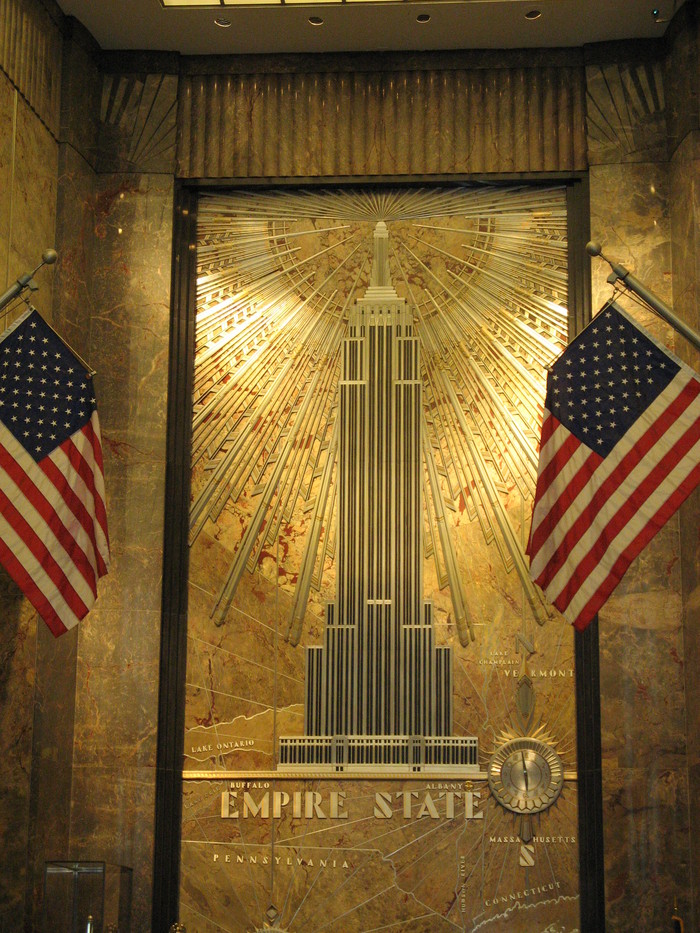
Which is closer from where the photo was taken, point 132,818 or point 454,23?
point 132,818

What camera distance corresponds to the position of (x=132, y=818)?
740 cm

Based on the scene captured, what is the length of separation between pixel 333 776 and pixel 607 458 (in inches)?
107

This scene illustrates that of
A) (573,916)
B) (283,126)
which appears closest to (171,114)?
(283,126)

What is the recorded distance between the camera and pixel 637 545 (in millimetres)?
6031

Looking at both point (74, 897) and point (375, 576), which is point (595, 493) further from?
point (74, 897)

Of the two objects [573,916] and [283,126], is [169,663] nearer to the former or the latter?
[573,916]

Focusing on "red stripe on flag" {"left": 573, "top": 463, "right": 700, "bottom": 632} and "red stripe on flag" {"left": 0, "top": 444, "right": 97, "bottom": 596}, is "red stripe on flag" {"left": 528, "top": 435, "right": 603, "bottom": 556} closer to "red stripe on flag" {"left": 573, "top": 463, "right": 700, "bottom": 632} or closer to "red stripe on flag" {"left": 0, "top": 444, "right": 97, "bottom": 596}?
"red stripe on flag" {"left": 573, "top": 463, "right": 700, "bottom": 632}

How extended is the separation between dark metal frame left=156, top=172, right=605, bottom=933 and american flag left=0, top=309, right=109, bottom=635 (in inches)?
49.1

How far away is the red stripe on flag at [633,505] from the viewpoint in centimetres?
599

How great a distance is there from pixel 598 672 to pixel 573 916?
143 cm

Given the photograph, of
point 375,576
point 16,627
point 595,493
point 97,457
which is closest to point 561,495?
point 595,493

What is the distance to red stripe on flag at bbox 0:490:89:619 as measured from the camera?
616 centimetres

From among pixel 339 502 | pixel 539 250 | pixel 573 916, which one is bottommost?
pixel 573 916

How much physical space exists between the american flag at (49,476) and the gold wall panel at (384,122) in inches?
91.7
